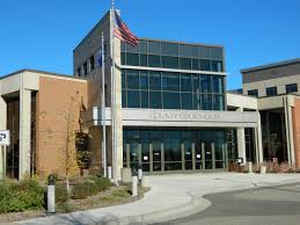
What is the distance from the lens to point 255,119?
43188 millimetres

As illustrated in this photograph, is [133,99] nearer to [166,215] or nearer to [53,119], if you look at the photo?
[53,119]

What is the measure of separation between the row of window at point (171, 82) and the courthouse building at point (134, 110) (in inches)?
3.3

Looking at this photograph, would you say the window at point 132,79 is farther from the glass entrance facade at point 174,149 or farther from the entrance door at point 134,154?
the entrance door at point 134,154

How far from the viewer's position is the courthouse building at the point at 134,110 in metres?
36.6

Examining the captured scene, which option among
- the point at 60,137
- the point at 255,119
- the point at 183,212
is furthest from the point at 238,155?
the point at 183,212

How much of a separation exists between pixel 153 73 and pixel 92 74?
18.5ft

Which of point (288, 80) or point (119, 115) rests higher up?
point (288, 80)

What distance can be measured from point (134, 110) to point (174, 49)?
A: 7171 mm

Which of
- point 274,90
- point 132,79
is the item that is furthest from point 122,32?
point 274,90

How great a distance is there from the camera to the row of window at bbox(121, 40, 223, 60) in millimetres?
38625

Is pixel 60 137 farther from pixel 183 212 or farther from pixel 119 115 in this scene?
pixel 183 212

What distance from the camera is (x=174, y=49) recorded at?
40250 mm

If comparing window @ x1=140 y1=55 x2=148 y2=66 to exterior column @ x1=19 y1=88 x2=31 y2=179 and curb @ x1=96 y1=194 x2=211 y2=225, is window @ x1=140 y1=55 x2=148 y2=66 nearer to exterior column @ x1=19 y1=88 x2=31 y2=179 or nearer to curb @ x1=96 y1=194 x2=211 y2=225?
exterior column @ x1=19 y1=88 x2=31 y2=179

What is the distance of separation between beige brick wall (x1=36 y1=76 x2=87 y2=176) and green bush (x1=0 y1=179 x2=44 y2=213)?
19.8 meters
